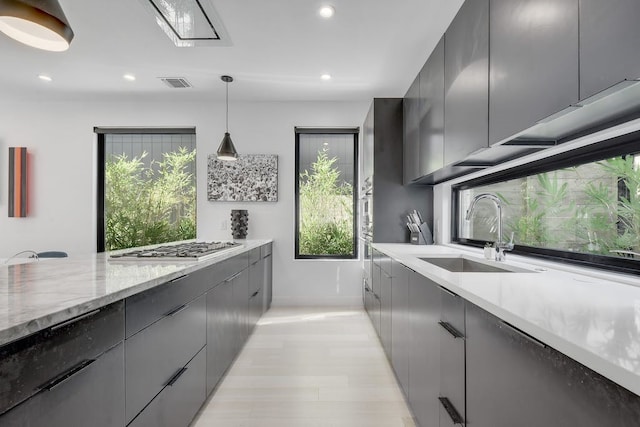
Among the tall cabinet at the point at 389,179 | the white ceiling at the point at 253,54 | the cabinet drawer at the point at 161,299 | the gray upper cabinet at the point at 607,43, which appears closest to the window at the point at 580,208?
the gray upper cabinet at the point at 607,43

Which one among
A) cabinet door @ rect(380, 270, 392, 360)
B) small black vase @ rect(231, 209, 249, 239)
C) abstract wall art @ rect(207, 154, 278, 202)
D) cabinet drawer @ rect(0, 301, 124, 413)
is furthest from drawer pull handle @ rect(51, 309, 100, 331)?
abstract wall art @ rect(207, 154, 278, 202)

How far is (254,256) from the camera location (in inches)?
133

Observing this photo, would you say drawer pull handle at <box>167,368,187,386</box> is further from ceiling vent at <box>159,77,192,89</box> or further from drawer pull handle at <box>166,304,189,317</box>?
ceiling vent at <box>159,77,192,89</box>

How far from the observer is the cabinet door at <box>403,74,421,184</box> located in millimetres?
2846

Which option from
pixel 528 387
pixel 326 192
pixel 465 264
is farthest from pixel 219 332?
pixel 326 192

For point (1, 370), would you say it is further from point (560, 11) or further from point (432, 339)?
point (560, 11)

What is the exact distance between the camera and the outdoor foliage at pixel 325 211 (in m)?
4.53

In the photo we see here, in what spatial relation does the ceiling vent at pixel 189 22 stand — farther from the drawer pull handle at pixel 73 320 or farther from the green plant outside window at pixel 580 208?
the green plant outside window at pixel 580 208

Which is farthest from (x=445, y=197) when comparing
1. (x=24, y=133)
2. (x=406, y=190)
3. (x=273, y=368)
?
(x=24, y=133)

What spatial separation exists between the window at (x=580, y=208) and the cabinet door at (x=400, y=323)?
76 cm

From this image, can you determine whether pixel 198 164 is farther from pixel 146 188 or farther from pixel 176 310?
pixel 176 310

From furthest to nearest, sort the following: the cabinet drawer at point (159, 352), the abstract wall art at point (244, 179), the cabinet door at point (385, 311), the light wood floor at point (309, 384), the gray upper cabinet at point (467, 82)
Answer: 1. the abstract wall art at point (244, 179)
2. the cabinet door at point (385, 311)
3. the light wood floor at point (309, 384)
4. the gray upper cabinet at point (467, 82)
5. the cabinet drawer at point (159, 352)

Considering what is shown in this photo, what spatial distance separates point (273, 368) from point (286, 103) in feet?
10.5

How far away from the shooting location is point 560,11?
1097 mm
